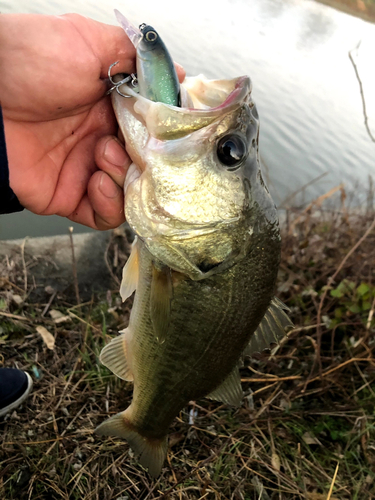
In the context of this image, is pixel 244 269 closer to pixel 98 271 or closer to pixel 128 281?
pixel 128 281

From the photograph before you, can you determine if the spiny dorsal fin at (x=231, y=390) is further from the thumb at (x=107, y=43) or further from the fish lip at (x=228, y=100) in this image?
the thumb at (x=107, y=43)

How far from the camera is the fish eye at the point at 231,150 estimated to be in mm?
1433

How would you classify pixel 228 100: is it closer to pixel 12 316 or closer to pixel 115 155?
pixel 115 155

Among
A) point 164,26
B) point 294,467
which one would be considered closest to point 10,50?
point 294,467

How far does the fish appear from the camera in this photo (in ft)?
4.70

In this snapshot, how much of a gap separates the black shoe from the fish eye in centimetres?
207

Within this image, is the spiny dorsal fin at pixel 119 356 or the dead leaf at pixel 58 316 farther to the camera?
the dead leaf at pixel 58 316

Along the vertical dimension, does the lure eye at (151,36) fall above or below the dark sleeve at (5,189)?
above

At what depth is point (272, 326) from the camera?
172 cm

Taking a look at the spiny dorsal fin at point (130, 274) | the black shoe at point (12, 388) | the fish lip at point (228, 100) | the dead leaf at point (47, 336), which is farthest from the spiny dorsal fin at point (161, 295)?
the dead leaf at point (47, 336)

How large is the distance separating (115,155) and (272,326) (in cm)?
103

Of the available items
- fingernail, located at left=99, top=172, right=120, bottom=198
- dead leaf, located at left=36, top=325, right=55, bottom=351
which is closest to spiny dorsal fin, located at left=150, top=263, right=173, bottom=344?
fingernail, located at left=99, top=172, right=120, bottom=198

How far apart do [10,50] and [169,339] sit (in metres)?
1.31

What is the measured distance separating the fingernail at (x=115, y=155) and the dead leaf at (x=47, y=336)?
5.70 ft
